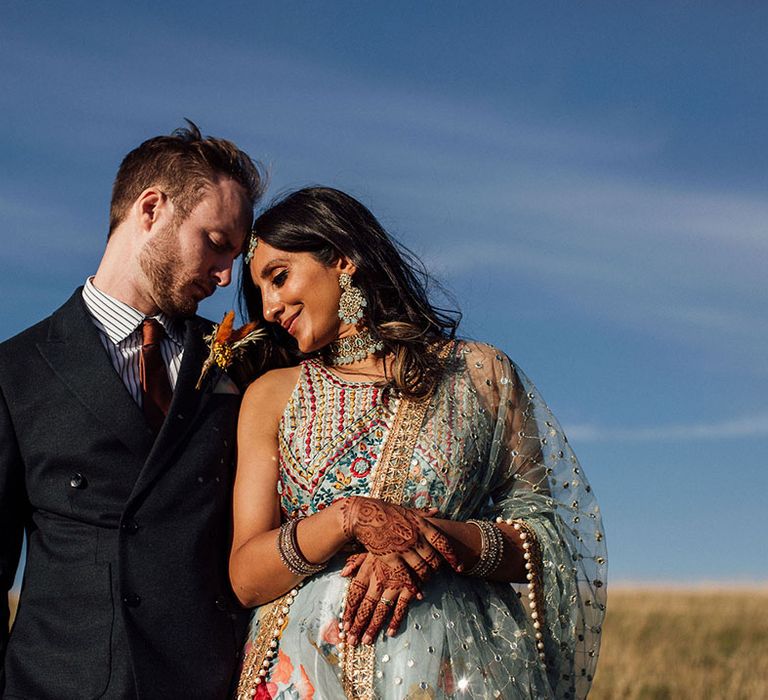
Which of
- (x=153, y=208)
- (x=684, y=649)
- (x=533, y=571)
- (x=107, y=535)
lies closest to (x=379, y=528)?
(x=533, y=571)

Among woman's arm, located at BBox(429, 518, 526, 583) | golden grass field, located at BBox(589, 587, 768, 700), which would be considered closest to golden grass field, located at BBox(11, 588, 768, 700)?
golden grass field, located at BBox(589, 587, 768, 700)

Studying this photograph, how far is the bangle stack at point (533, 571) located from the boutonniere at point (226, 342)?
1.42 meters

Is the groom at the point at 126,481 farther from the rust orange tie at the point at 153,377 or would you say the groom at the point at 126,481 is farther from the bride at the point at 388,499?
the bride at the point at 388,499

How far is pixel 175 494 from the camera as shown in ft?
15.9

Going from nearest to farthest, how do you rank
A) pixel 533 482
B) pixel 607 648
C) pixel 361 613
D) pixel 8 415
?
pixel 361 613 → pixel 8 415 → pixel 533 482 → pixel 607 648

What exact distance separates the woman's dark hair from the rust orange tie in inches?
22.4

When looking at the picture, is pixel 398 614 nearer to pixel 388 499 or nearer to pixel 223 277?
pixel 388 499

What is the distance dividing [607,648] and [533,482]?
516 inches

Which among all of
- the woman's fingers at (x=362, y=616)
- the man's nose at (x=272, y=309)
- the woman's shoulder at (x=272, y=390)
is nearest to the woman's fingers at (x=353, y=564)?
the woman's fingers at (x=362, y=616)

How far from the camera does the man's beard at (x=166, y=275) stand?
17.4 feet

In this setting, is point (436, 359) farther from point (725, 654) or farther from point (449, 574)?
point (725, 654)

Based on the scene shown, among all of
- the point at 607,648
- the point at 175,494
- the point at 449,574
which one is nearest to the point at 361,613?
the point at 449,574

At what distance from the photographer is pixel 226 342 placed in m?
5.35

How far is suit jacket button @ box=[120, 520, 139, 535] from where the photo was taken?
15.5 ft
